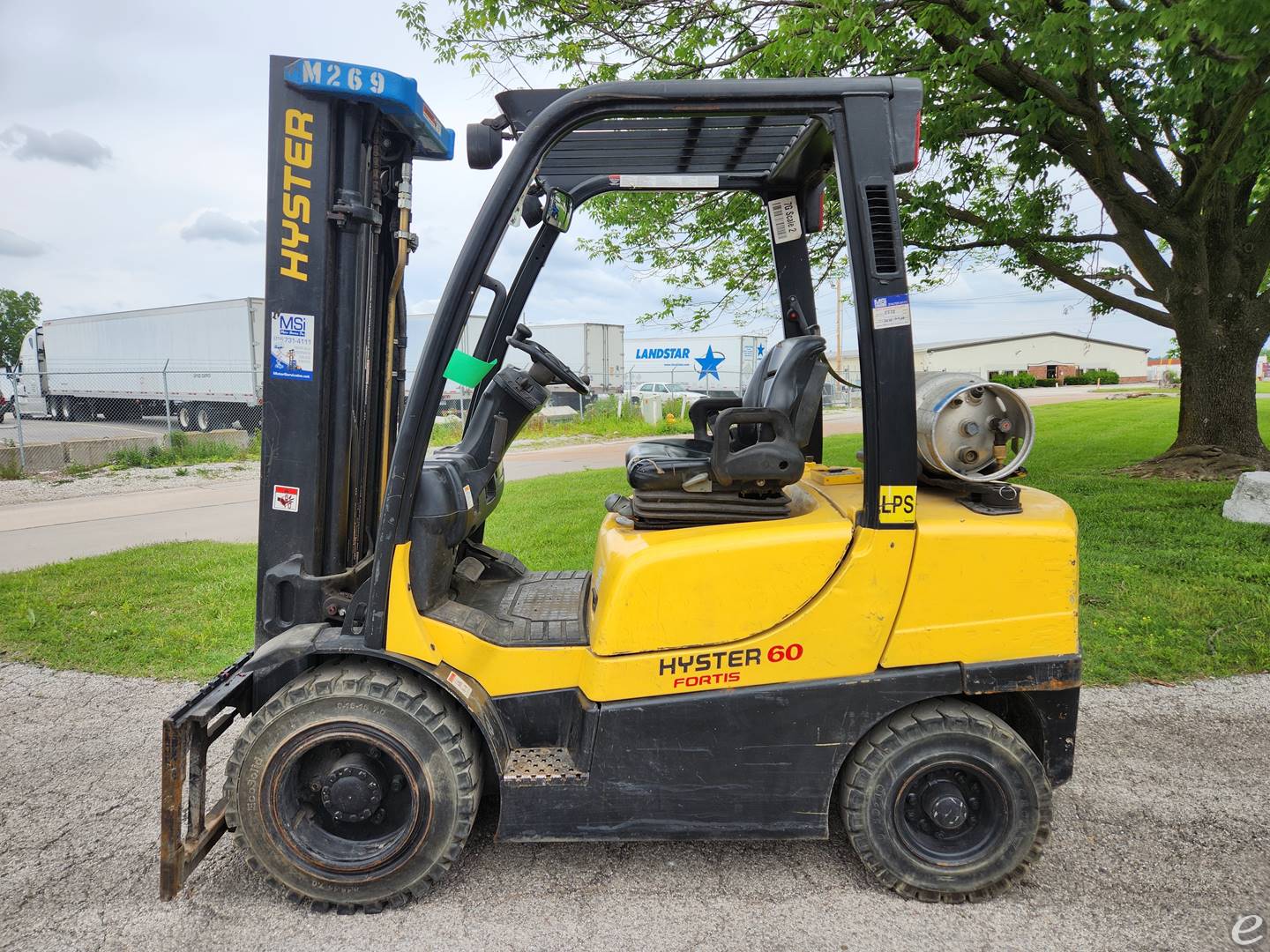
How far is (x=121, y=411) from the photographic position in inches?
1099

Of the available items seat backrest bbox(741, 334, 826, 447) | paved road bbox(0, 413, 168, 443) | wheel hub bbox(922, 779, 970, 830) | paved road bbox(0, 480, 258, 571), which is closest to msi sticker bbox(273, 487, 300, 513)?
seat backrest bbox(741, 334, 826, 447)

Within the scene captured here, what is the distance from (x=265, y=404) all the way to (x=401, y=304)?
727 mm

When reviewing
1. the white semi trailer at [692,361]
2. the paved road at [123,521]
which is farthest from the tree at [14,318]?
the paved road at [123,521]

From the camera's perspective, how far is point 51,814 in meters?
3.53

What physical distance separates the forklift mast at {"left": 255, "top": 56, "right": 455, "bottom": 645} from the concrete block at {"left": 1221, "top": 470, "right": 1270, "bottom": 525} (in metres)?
8.87

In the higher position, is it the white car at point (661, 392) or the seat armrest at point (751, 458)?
the white car at point (661, 392)

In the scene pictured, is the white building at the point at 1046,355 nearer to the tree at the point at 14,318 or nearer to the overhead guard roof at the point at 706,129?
the tree at the point at 14,318

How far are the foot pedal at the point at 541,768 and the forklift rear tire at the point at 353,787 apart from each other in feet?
0.50

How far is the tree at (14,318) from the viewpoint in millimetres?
66375

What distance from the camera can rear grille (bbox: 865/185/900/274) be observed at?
8.97 feet

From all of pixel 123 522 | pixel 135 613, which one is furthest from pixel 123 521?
pixel 135 613

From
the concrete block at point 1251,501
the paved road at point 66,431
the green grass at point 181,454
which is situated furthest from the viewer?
the paved road at point 66,431

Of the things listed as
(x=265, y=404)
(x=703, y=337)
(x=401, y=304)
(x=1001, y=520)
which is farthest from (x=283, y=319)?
(x=703, y=337)

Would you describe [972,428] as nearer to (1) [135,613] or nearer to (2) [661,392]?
(1) [135,613]
